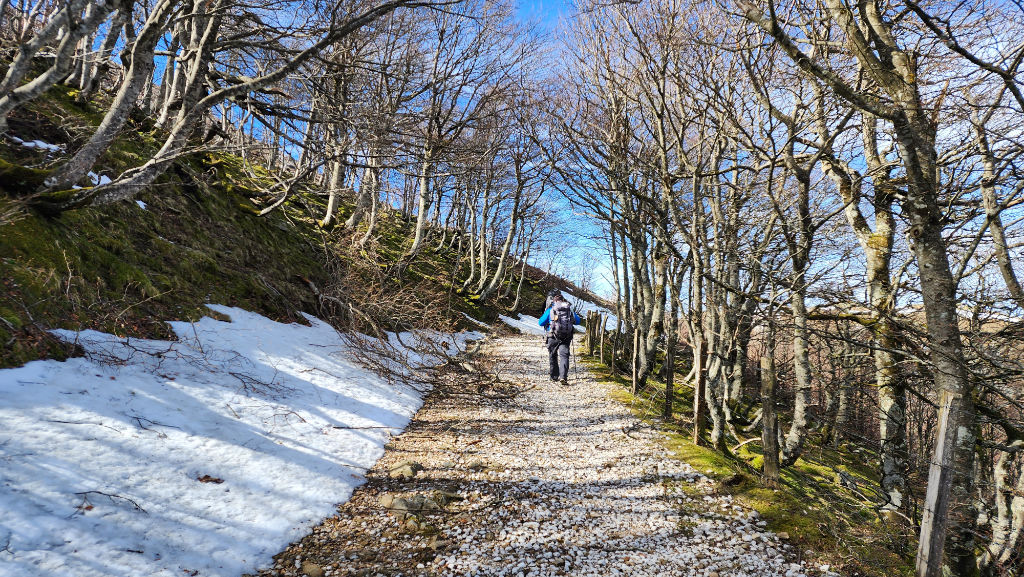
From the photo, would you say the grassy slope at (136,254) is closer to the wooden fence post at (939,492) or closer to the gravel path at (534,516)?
the gravel path at (534,516)

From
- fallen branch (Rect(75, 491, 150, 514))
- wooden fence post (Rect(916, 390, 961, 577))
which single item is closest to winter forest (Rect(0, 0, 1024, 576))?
wooden fence post (Rect(916, 390, 961, 577))

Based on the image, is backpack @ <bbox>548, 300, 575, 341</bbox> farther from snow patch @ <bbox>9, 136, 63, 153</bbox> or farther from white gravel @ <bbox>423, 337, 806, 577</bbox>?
snow patch @ <bbox>9, 136, 63, 153</bbox>

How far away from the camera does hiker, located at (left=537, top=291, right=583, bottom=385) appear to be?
31.8ft

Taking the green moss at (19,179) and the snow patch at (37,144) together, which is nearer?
the green moss at (19,179)

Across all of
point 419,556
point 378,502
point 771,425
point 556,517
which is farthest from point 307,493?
point 771,425

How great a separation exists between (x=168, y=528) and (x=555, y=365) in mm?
8201

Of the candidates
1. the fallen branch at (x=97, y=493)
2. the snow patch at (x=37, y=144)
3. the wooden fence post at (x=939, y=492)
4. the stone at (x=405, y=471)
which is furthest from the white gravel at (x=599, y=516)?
the snow patch at (x=37, y=144)

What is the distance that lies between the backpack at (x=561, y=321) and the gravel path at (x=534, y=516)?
10.9ft

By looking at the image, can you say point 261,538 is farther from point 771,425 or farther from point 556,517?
point 771,425

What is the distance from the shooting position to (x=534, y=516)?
163 inches

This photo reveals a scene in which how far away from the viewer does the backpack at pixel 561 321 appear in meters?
9.64

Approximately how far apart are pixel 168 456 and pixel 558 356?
8057 mm

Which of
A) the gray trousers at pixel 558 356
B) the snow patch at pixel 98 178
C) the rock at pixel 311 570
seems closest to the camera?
the rock at pixel 311 570

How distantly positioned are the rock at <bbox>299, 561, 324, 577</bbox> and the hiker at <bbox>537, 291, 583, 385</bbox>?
22.8 ft
